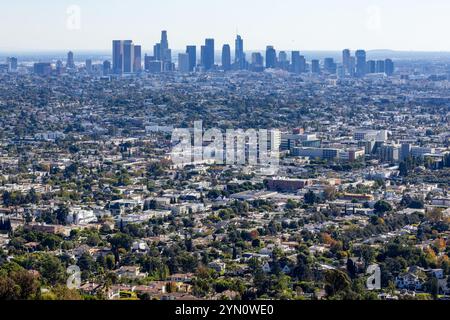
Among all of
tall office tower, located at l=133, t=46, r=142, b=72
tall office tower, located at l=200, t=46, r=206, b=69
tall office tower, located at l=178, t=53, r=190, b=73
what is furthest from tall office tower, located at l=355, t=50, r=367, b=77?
tall office tower, located at l=133, t=46, r=142, b=72

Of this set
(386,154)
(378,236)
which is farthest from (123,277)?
(386,154)

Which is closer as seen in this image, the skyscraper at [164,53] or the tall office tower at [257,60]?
the skyscraper at [164,53]

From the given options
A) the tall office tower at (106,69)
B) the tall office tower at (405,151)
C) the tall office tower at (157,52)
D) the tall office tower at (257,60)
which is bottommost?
the tall office tower at (405,151)

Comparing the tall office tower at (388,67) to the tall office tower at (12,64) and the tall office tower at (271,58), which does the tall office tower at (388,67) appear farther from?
the tall office tower at (12,64)

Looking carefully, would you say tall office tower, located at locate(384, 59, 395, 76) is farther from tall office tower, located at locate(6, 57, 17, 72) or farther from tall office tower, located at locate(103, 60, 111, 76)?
tall office tower, located at locate(6, 57, 17, 72)

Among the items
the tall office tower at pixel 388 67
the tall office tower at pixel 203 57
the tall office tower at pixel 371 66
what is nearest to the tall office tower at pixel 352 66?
the tall office tower at pixel 371 66

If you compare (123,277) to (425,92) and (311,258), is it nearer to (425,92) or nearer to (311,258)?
(311,258)
